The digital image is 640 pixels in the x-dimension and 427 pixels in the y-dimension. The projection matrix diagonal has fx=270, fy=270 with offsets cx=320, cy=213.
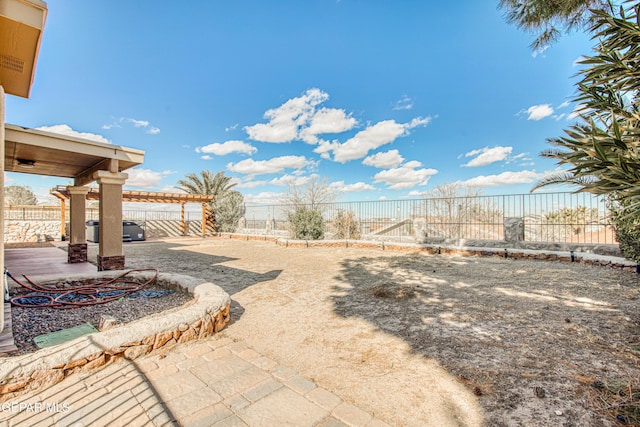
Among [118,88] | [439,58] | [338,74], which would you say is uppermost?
[338,74]

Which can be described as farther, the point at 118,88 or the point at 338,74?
the point at 338,74

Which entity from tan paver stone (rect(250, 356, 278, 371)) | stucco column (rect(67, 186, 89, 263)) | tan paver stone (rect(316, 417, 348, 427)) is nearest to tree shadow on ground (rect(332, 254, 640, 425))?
tan paver stone (rect(316, 417, 348, 427))

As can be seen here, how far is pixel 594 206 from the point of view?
7711 mm

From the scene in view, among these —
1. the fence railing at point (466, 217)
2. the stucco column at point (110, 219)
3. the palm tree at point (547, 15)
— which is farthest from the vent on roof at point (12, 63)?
the fence railing at point (466, 217)

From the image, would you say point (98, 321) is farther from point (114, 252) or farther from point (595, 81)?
point (595, 81)

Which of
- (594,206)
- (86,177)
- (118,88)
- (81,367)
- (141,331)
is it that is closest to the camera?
(81,367)

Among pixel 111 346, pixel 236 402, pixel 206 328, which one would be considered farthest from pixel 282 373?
pixel 111 346

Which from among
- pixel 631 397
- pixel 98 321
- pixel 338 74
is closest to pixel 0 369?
pixel 98 321

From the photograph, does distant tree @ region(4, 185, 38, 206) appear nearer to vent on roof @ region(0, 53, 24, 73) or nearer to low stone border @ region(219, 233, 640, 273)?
low stone border @ region(219, 233, 640, 273)

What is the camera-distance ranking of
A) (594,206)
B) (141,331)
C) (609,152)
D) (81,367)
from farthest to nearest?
(594,206)
(141,331)
(81,367)
(609,152)

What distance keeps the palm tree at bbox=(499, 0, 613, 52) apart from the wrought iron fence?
11.2 feet

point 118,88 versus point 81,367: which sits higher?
point 118,88

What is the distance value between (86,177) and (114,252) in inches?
105

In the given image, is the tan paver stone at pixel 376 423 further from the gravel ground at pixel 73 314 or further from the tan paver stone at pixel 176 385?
the gravel ground at pixel 73 314
